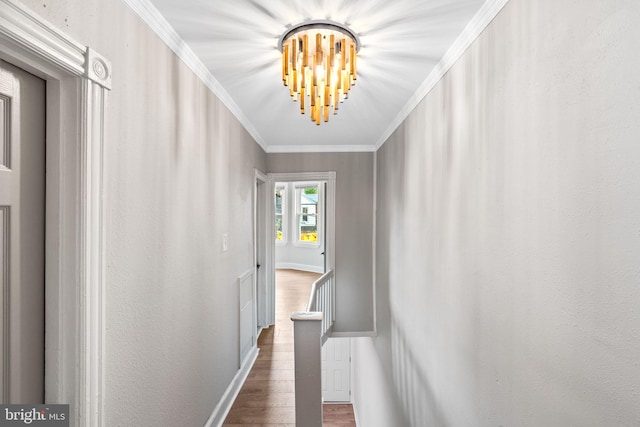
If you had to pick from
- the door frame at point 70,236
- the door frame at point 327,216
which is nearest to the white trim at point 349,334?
the door frame at point 327,216

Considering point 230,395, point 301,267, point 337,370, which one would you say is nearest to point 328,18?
point 230,395

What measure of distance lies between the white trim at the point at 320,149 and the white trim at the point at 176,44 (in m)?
1.71

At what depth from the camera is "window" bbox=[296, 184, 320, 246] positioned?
7828 mm

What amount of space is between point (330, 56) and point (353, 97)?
1.02m

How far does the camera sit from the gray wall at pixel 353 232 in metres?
4.47

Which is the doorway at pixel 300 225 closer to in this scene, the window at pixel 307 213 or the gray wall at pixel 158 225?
the window at pixel 307 213

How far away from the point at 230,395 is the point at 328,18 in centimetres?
275

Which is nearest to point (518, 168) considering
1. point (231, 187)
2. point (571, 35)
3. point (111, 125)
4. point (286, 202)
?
point (571, 35)

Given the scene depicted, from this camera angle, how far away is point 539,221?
1.15 meters

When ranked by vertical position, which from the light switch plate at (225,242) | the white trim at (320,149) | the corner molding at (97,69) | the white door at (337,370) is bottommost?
the white door at (337,370)

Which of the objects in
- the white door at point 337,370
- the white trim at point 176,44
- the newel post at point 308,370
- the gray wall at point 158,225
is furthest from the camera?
the white door at point 337,370

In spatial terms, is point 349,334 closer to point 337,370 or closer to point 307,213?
point 337,370

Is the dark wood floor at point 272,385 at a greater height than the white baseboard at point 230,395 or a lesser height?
lesser

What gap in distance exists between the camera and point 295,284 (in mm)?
6703
